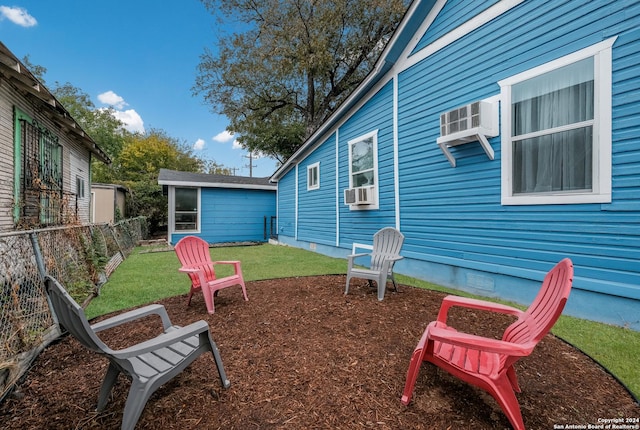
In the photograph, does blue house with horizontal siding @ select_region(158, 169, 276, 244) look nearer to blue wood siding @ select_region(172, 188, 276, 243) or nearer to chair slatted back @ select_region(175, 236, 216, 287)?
blue wood siding @ select_region(172, 188, 276, 243)

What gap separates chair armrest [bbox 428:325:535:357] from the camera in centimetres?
144

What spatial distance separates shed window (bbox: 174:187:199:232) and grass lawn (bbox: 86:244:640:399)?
356 centimetres

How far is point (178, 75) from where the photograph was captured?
20281 millimetres

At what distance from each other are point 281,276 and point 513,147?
4470 millimetres

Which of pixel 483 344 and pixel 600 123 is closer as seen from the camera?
pixel 483 344

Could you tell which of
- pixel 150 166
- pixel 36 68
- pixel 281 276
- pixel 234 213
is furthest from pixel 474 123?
pixel 36 68

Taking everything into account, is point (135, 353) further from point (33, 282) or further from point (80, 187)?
point (80, 187)

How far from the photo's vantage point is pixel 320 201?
9062 millimetres

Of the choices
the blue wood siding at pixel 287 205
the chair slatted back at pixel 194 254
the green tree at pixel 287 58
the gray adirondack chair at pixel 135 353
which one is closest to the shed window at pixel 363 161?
the blue wood siding at pixel 287 205

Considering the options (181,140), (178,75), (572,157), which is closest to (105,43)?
(178,75)

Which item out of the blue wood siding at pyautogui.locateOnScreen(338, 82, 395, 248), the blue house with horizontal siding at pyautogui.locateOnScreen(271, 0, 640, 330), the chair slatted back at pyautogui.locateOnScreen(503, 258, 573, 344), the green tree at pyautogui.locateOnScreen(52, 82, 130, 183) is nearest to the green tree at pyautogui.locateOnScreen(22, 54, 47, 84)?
the green tree at pyautogui.locateOnScreen(52, 82, 130, 183)

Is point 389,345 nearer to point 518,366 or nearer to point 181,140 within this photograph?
point 518,366

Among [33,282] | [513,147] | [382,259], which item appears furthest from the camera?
[382,259]

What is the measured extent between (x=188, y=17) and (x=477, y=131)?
52.8 ft
